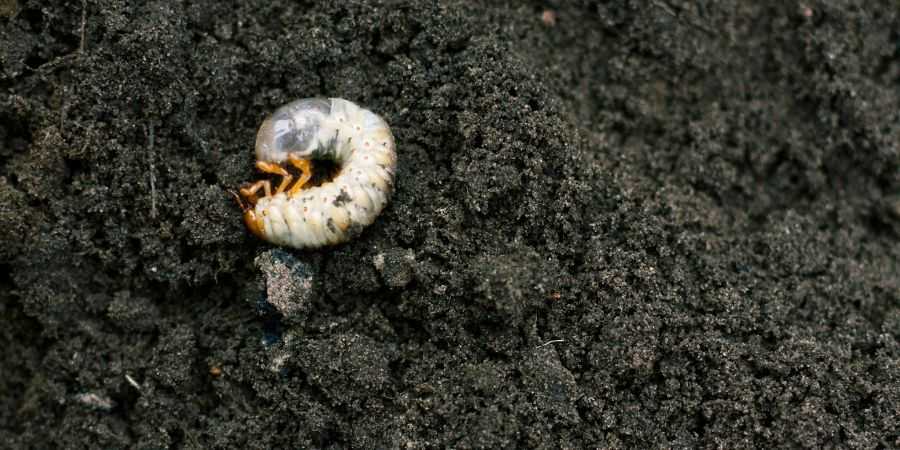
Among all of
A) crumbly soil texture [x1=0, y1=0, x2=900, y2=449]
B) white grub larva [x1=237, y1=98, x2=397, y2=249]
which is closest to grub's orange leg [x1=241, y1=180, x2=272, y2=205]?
white grub larva [x1=237, y1=98, x2=397, y2=249]

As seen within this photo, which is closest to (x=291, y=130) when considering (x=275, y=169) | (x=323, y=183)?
(x=275, y=169)

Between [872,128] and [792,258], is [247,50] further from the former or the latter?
[872,128]

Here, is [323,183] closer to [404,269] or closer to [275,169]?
[275,169]

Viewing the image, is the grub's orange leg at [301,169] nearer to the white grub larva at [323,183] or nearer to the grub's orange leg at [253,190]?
the white grub larva at [323,183]

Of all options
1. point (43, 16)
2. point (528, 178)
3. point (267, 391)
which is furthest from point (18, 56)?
point (528, 178)

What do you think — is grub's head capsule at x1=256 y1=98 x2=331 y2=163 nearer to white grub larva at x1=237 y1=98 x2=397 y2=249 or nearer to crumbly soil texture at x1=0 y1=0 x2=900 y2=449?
white grub larva at x1=237 y1=98 x2=397 y2=249

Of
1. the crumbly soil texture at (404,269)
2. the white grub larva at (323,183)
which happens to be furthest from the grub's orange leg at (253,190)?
the crumbly soil texture at (404,269)

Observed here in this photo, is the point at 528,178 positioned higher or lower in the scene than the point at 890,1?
lower

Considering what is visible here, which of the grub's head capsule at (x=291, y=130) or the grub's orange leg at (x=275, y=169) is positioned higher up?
the grub's head capsule at (x=291, y=130)
